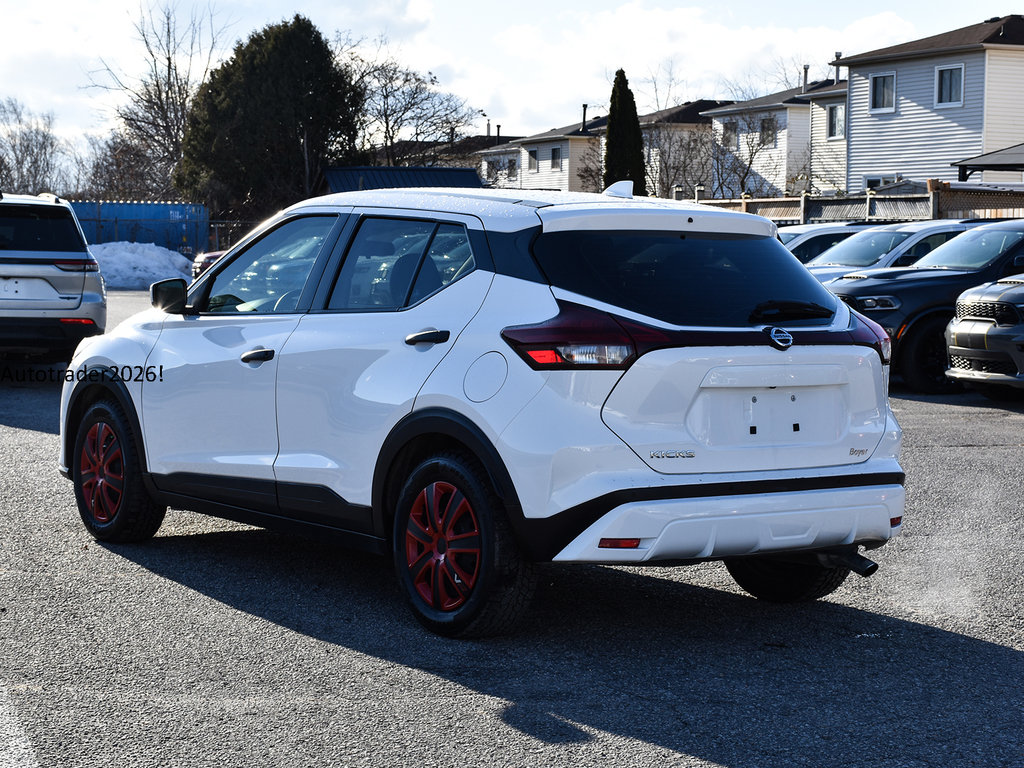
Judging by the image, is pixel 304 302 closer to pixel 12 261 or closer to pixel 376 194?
pixel 376 194

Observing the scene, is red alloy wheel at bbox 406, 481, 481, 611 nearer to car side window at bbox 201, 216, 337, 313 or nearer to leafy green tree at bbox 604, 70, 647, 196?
car side window at bbox 201, 216, 337, 313

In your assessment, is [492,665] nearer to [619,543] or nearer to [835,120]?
[619,543]

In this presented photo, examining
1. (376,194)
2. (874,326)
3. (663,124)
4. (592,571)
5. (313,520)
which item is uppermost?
(663,124)

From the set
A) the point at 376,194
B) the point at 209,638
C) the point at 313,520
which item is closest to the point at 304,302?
the point at 376,194

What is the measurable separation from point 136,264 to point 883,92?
84.3 feet

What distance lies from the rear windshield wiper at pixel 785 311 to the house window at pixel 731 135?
202 feet

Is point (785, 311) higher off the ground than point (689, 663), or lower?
higher

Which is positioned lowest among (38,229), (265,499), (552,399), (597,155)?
(265,499)

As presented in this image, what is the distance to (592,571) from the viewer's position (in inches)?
259

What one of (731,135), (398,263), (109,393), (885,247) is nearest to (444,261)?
(398,263)

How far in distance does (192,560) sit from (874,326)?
135 inches

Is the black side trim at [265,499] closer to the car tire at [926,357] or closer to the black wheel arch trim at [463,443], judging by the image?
the black wheel arch trim at [463,443]

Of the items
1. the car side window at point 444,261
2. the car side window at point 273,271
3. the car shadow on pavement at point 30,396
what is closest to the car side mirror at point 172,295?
the car side window at point 273,271

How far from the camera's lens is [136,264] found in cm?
4472
